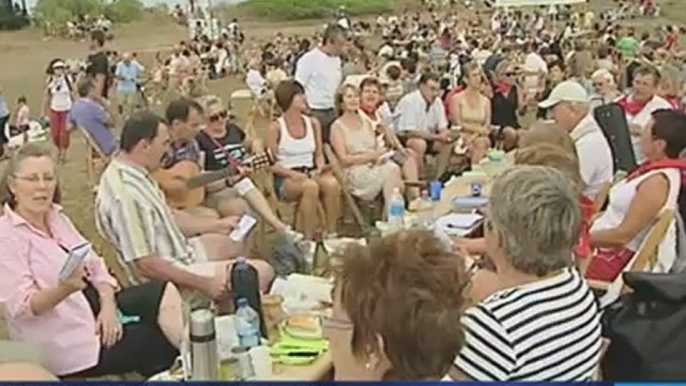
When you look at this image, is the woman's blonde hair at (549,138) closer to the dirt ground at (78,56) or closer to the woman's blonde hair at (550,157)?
the woman's blonde hair at (550,157)

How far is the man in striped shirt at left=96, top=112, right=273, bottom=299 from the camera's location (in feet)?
12.6

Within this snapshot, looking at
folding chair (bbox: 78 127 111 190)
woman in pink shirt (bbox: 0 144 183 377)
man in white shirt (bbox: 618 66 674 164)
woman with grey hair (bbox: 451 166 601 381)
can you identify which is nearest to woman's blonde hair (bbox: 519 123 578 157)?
woman with grey hair (bbox: 451 166 601 381)

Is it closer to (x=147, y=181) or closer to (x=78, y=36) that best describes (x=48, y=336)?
(x=147, y=181)

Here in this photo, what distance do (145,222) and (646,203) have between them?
1.93 metres

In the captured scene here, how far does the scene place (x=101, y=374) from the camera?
11.3 ft

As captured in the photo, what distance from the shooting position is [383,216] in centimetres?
621

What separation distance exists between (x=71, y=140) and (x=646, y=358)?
9.26m

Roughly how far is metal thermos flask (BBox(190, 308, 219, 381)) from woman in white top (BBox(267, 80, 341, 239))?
3592 mm

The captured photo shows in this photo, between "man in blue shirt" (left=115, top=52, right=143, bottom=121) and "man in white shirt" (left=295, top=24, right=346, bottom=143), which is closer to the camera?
"man in white shirt" (left=295, top=24, right=346, bottom=143)

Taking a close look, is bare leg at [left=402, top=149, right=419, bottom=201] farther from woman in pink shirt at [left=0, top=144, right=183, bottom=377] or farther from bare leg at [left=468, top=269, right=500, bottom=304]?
bare leg at [left=468, top=269, right=500, bottom=304]

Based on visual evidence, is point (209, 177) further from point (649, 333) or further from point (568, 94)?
point (649, 333)

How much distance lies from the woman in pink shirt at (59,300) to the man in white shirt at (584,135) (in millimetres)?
2155

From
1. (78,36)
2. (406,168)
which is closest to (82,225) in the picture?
(406,168)

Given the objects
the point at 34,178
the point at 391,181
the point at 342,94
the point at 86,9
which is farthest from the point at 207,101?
the point at 86,9
